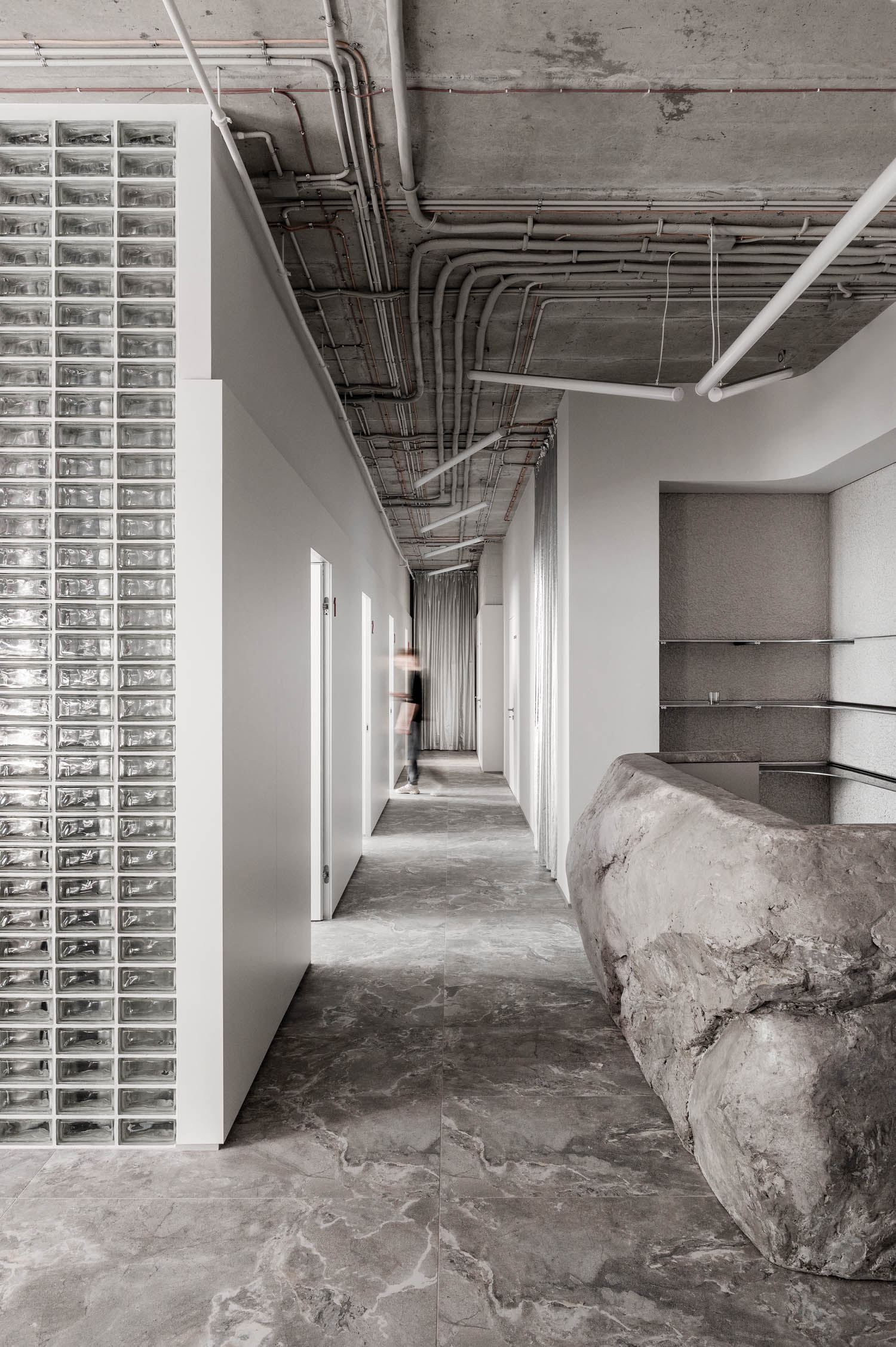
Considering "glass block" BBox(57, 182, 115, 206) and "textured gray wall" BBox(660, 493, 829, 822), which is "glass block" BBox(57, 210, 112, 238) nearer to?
"glass block" BBox(57, 182, 115, 206)

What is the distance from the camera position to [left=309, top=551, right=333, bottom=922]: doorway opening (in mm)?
4980

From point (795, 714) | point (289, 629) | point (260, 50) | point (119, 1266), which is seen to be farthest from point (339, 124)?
point (795, 714)

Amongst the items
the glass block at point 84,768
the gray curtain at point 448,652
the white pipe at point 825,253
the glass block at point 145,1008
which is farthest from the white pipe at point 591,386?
the gray curtain at point 448,652

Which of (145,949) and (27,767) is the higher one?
(27,767)

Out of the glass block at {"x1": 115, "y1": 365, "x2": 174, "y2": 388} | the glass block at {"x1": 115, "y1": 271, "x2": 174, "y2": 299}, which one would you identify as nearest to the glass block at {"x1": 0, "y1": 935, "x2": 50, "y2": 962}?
the glass block at {"x1": 115, "y1": 365, "x2": 174, "y2": 388}

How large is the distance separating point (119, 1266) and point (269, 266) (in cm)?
355

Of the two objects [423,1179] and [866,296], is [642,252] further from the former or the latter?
[423,1179]

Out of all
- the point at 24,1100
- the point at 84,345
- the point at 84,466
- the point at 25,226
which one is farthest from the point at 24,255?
the point at 24,1100

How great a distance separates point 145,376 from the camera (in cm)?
269

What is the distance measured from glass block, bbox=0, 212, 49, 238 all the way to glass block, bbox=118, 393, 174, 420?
1.69 feet

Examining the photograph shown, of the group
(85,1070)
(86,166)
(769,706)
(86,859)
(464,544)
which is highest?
(86,166)

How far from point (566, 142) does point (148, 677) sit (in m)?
2.52

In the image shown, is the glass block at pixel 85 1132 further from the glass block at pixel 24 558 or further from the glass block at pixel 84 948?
the glass block at pixel 24 558

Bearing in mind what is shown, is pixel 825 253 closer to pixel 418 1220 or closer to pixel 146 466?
pixel 146 466
